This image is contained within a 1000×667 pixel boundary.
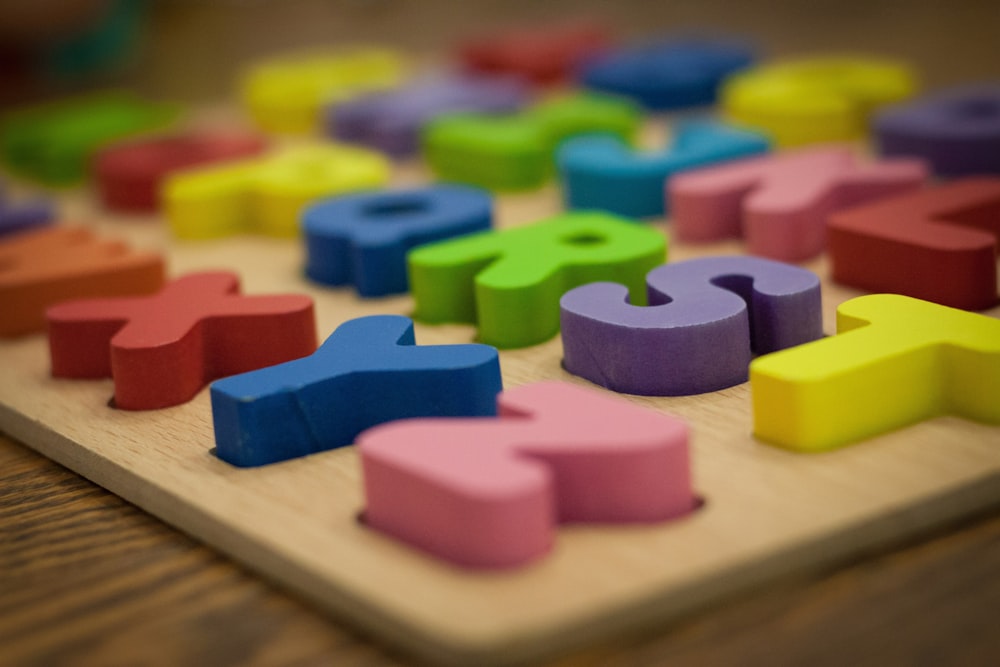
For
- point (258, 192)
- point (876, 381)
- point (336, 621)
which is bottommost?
point (336, 621)

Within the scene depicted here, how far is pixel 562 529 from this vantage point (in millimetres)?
1120

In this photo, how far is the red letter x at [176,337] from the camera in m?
1.50

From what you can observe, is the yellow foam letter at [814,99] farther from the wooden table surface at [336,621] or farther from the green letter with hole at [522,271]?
the wooden table surface at [336,621]

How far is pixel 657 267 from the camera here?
Answer: 1.61 metres

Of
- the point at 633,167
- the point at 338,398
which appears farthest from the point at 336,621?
the point at 633,167

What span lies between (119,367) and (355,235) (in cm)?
48

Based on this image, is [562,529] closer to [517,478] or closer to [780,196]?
[517,478]

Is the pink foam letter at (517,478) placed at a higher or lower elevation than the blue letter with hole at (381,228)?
lower

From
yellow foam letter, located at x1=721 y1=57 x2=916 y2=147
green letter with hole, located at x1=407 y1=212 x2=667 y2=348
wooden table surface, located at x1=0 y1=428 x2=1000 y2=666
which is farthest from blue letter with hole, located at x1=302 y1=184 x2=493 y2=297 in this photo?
yellow foam letter, located at x1=721 y1=57 x2=916 y2=147

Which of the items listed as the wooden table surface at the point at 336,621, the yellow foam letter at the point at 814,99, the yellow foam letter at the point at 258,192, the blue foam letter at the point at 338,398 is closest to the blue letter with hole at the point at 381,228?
the yellow foam letter at the point at 258,192

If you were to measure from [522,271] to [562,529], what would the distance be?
1.85 feet

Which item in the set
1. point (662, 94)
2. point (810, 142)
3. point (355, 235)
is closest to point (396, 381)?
point (355, 235)

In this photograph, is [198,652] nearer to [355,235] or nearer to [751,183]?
[355,235]

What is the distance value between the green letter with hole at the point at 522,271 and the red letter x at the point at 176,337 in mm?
203
